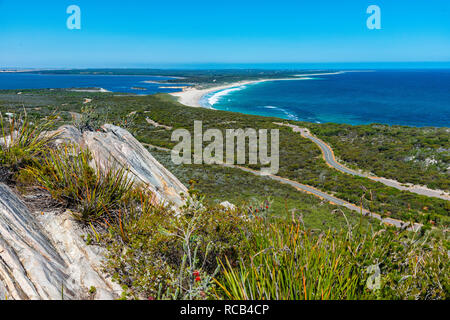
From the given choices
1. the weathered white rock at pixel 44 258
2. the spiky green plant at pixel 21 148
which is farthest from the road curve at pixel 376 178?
the spiky green plant at pixel 21 148

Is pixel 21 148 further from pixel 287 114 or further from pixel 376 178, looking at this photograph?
pixel 287 114

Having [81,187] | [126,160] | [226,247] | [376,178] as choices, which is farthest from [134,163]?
[376,178]

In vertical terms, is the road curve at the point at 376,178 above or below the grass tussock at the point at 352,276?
below

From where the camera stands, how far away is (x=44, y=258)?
3.27 meters

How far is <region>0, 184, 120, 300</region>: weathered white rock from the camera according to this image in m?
2.83

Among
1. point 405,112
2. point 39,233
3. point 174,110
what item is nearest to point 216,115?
point 174,110

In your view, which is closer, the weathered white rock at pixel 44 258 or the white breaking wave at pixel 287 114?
the weathered white rock at pixel 44 258

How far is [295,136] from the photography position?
1750 inches

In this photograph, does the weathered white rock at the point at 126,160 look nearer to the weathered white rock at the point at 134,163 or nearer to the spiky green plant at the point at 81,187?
the weathered white rock at the point at 134,163

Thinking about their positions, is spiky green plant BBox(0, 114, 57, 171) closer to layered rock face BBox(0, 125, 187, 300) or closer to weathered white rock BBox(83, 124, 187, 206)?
layered rock face BBox(0, 125, 187, 300)

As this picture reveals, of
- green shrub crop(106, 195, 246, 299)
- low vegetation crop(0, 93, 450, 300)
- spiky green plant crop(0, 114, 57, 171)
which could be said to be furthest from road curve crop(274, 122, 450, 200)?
spiky green plant crop(0, 114, 57, 171)

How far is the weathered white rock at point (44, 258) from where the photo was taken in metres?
2.83

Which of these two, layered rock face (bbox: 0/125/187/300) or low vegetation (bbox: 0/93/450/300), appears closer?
low vegetation (bbox: 0/93/450/300)
